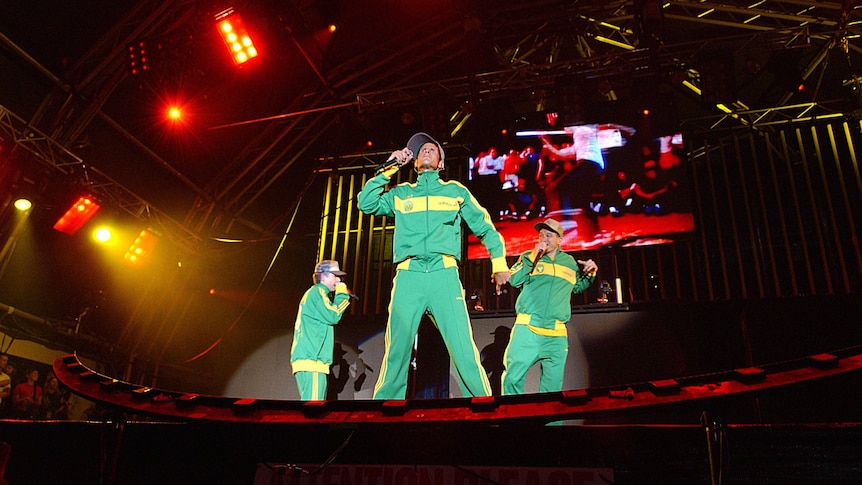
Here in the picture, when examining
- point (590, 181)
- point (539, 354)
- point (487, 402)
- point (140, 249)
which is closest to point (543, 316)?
point (539, 354)

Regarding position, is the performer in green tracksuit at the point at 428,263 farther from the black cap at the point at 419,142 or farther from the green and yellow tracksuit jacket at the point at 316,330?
the green and yellow tracksuit jacket at the point at 316,330

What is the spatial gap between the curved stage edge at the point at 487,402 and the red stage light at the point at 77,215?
5944 millimetres

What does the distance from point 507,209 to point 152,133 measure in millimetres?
5585

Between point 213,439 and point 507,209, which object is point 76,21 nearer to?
point 507,209

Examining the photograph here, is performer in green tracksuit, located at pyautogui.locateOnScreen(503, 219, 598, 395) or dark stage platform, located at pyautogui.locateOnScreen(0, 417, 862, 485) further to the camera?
performer in green tracksuit, located at pyautogui.locateOnScreen(503, 219, 598, 395)

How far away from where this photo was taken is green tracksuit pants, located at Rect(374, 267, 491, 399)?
158 inches

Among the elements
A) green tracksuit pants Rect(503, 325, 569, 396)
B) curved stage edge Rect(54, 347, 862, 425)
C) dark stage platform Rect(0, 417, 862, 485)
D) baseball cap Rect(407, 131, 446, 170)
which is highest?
baseball cap Rect(407, 131, 446, 170)

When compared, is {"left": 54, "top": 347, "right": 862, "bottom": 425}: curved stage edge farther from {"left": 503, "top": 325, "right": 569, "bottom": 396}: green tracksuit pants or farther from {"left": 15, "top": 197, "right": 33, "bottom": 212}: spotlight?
{"left": 15, "top": 197, "right": 33, "bottom": 212}: spotlight

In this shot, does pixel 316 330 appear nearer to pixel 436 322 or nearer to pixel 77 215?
pixel 436 322

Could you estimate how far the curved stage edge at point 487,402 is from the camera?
5.99ft

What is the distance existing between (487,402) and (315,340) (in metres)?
3.67

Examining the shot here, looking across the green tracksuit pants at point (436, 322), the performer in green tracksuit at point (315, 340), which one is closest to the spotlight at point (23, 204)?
the performer in green tracksuit at point (315, 340)

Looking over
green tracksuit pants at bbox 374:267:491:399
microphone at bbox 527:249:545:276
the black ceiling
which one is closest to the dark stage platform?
green tracksuit pants at bbox 374:267:491:399

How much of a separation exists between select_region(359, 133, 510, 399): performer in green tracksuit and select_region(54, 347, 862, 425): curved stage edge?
1.77 metres
